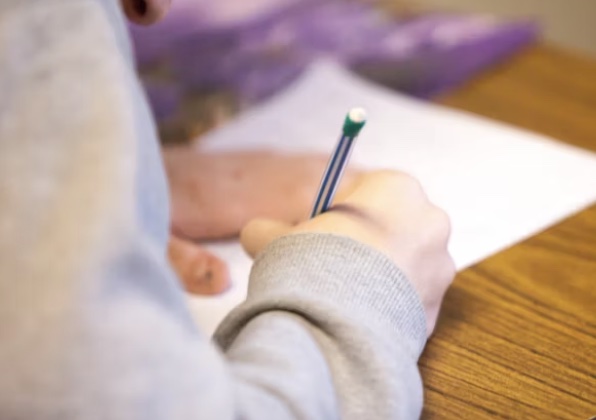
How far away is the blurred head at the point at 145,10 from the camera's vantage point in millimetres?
464

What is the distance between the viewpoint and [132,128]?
0.34m

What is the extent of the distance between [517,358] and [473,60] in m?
0.49

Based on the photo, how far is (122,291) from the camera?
1.06 feet

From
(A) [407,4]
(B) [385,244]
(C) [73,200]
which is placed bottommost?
(A) [407,4]

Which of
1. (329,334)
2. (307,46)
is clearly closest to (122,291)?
(329,334)

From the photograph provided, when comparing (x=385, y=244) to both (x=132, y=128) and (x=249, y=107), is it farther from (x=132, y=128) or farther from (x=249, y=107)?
(x=249, y=107)

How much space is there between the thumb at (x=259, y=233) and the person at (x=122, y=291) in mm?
61

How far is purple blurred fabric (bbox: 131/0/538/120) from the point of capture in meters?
0.88

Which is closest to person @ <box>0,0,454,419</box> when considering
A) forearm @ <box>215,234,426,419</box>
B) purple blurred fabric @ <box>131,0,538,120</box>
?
forearm @ <box>215,234,426,419</box>

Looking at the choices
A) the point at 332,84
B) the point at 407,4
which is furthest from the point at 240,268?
the point at 407,4

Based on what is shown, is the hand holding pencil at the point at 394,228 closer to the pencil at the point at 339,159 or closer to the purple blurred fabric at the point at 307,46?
the pencil at the point at 339,159

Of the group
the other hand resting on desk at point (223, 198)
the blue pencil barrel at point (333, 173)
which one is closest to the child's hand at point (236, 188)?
Result: the other hand resting on desk at point (223, 198)

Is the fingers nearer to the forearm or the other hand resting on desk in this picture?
the other hand resting on desk

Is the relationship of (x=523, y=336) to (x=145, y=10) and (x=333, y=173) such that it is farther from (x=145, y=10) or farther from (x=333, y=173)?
(x=145, y=10)
